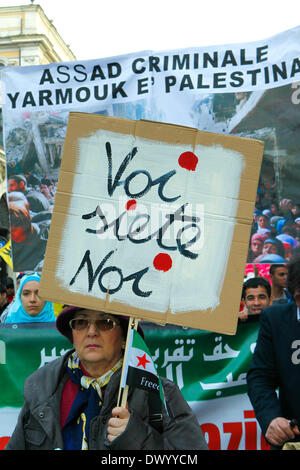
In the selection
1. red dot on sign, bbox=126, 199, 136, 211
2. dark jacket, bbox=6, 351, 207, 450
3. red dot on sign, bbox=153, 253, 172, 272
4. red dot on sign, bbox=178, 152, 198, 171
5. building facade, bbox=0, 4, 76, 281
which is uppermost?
building facade, bbox=0, 4, 76, 281

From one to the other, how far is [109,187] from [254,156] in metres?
0.65

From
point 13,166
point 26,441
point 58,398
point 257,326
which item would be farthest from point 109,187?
point 13,166

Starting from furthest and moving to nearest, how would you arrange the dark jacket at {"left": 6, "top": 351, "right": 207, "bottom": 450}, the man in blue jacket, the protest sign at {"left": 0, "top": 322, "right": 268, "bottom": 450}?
the protest sign at {"left": 0, "top": 322, "right": 268, "bottom": 450} < the man in blue jacket < the dark jacket at {"left": 6, "top": 351, "right": 207, "bottom": 450}

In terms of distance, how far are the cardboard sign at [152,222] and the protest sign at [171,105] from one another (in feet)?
6.31

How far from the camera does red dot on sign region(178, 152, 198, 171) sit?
2.63 metres

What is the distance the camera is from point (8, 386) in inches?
158

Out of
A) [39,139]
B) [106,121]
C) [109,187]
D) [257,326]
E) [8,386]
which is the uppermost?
[39,139]

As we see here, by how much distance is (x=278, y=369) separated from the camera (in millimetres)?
2857

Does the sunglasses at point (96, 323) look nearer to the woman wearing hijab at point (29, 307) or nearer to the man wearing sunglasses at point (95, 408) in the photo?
the man wearing sunglasses at point (95, 408)

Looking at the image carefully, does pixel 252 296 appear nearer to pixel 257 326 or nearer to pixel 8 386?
pixel 257 326

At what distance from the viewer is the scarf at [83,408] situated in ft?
7.84

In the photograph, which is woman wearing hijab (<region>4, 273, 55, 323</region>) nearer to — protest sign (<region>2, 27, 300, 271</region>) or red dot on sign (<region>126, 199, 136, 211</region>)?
protest sign (<region>2, 27, 300, 271</region>)

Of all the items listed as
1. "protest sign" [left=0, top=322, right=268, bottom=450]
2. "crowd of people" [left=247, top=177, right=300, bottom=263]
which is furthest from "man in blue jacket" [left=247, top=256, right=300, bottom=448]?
"crowd of people" [left=247, top=177, right=300, bottom=263]

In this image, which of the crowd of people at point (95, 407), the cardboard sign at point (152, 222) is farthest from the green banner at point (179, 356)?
the cardboard sign at point (152, 222)
